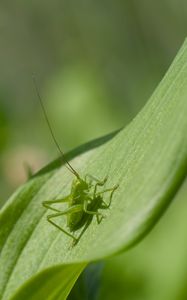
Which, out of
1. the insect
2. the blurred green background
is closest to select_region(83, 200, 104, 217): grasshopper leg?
the insect

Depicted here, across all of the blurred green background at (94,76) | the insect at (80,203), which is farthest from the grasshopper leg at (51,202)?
the blurred green background at (94,76)

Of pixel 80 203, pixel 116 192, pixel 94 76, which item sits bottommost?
pixel 94 76

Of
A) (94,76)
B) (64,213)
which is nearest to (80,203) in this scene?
(64,213)

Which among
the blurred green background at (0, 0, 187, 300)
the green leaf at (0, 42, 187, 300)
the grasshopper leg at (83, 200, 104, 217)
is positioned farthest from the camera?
the blurred green background at (0, 0, 187, 300)

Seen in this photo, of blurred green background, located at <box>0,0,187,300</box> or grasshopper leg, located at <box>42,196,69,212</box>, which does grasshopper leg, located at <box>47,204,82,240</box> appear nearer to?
grasshopper leg, located at <box>42,196,69,212</box>

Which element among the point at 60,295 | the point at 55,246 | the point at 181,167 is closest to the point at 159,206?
the point at 181,167

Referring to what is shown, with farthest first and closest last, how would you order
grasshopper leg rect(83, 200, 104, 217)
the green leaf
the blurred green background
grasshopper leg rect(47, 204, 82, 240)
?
the blurred green background → grasshopper leg rect(47, 204, 82, 240) → grasshopper leg rect(83, 200, 104, 217) → the green leaf

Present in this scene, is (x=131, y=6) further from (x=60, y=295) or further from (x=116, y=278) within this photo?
(x=60, y=295)

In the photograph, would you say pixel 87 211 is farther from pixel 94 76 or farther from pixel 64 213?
pixel 94 76
